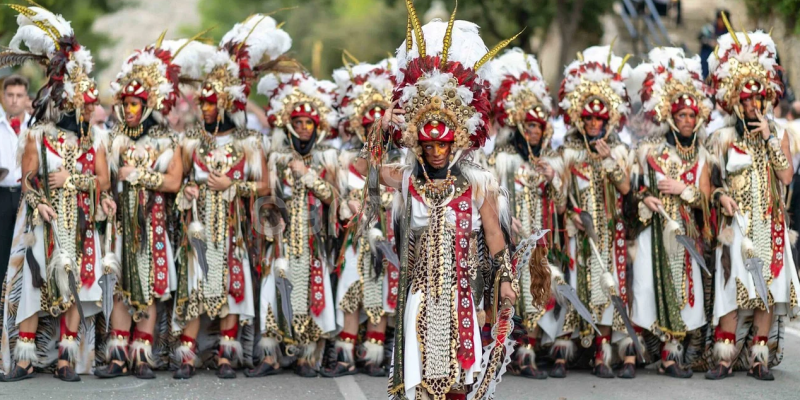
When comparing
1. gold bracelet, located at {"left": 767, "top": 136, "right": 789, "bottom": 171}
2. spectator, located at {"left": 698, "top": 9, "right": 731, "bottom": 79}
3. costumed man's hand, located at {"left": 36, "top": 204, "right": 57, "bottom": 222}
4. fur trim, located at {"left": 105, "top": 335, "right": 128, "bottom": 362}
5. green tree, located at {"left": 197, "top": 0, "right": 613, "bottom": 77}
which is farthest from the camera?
green tree, located at {"left": 197, "top": 0, "right": 613, "bottom": 77}

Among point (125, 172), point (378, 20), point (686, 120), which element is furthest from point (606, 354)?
point (378, 20)

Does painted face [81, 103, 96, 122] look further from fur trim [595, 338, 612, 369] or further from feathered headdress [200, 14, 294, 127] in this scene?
fur trim [595, 338, 612, 369]

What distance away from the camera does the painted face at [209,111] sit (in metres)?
8.35

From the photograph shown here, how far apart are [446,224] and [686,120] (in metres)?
3.14

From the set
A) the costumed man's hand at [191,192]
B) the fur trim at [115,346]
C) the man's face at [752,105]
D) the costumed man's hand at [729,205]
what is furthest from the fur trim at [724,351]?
the fur trim at [115,346]

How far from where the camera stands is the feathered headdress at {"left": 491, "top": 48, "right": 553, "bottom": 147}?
8.45 m

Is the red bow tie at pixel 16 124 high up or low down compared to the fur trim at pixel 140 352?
up

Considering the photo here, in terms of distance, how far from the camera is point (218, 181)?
827 centimetres

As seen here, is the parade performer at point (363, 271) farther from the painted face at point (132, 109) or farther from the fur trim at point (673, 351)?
the fur trim at point (673, 351)

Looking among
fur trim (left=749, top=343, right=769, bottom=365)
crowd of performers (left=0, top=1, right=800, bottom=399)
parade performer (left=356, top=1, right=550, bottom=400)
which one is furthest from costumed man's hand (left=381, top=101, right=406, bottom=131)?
fur trim (left=749, top=343, right=769, bottom=365)

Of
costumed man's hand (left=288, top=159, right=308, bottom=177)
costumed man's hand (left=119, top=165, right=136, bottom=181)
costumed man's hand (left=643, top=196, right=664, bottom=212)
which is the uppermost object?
costumed man's hand (left=288, top=159, right=308, bottom=177)

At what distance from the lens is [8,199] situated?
854 centimetres

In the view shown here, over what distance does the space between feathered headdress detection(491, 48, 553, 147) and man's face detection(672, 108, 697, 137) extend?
0.98 meters

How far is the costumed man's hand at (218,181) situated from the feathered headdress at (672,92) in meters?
3.29
